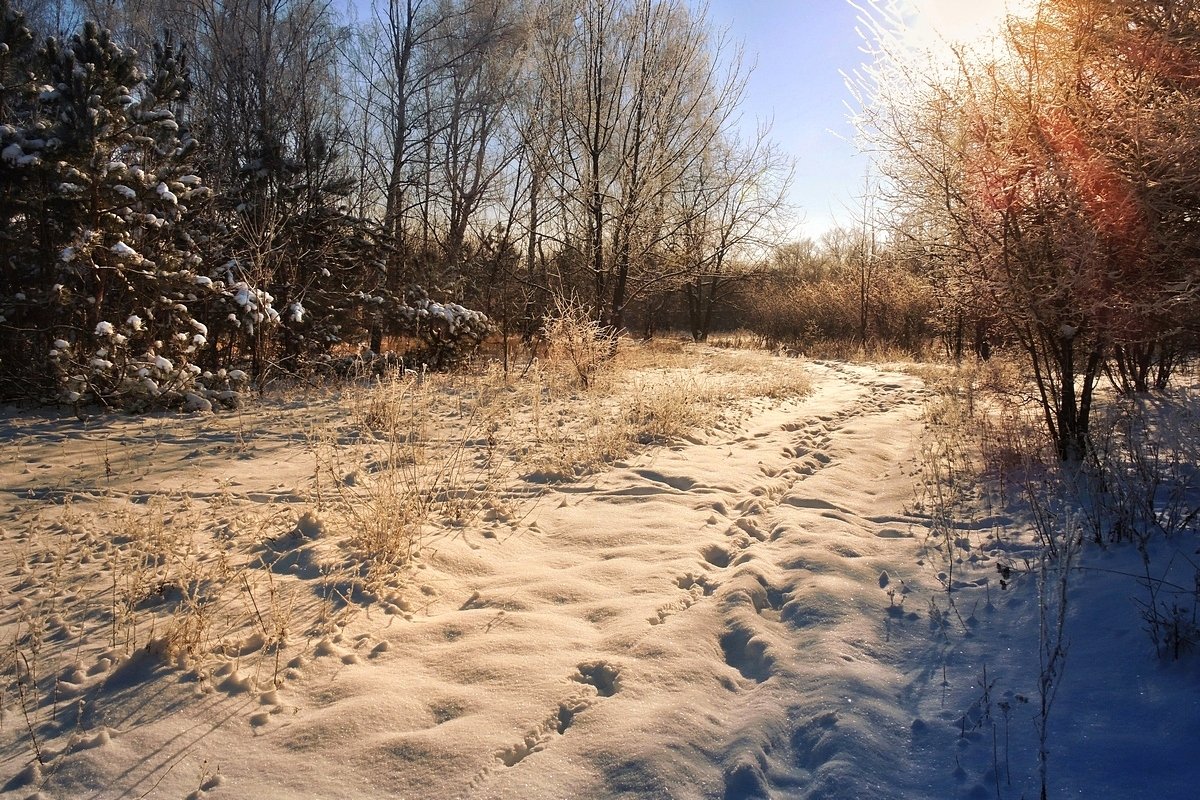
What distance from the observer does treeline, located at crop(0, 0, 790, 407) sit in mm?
7559

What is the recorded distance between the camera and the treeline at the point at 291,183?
7.56 m

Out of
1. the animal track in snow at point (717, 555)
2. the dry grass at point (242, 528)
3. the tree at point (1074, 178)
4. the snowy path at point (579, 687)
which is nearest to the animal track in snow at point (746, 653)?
the snowy path at point (579, 687)

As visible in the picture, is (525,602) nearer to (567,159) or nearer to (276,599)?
(276,599)

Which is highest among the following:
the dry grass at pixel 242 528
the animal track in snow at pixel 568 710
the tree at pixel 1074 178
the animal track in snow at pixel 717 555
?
the tree at pixel 1074 178

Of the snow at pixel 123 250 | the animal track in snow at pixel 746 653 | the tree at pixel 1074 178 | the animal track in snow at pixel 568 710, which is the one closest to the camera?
the animal track in snow at pixel 568 710

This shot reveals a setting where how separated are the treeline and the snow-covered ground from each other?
4.02 meters

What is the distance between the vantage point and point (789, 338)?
23.7 meters

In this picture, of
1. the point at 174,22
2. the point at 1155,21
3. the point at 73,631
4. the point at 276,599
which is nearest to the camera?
the point at 73,631

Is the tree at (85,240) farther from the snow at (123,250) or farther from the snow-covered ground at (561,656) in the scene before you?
the snow-covered ground at (561,656)

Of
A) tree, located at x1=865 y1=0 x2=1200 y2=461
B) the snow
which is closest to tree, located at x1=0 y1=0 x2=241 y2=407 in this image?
the snow

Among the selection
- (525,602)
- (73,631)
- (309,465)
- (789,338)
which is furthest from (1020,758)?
(789,338)

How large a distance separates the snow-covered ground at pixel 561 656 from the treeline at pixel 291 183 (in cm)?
402

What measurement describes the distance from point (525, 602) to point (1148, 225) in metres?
4.18

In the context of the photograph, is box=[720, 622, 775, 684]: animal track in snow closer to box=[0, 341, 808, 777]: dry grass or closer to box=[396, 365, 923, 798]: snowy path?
box=[396, 365, 923, 798]: snowy path
